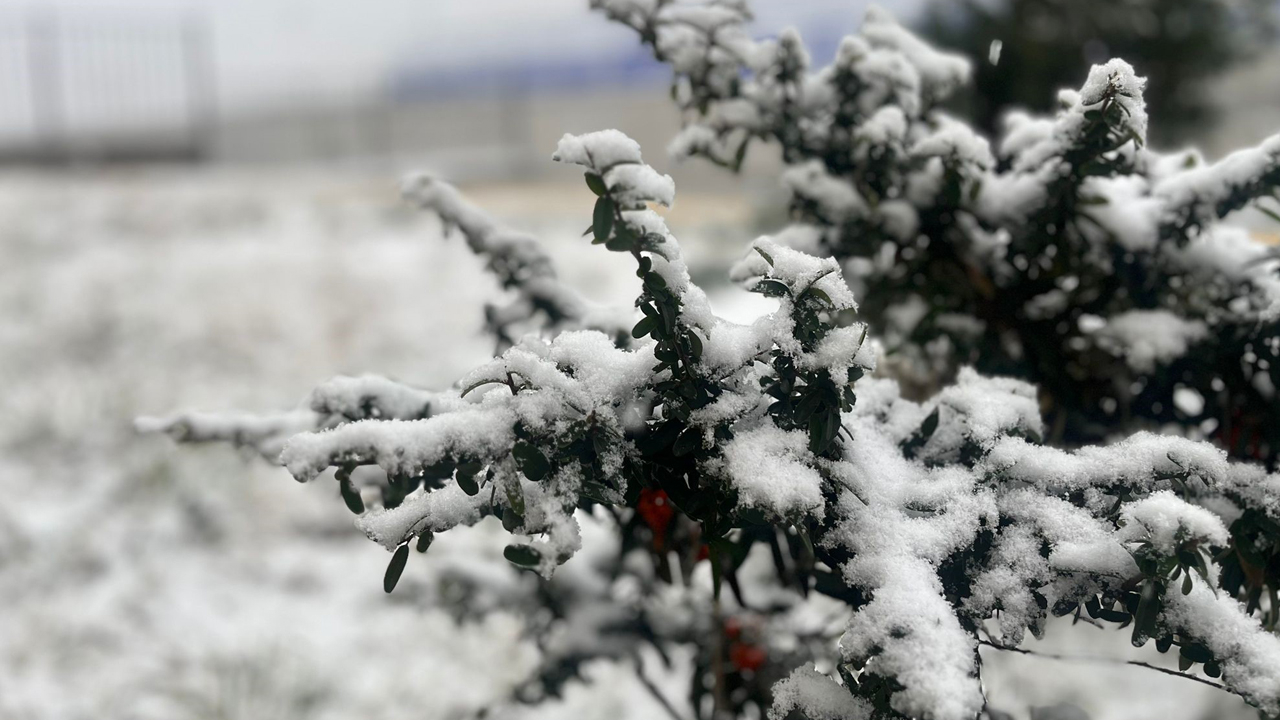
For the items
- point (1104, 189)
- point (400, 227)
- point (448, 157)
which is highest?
point (1104, 189)

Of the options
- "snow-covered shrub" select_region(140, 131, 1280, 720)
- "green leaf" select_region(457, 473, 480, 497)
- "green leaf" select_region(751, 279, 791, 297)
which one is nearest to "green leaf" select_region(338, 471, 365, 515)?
"snow-covered shrub" select_region(140, 131, 1280, 720)

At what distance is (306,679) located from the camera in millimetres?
2727

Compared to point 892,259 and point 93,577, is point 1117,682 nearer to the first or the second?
point 892,259

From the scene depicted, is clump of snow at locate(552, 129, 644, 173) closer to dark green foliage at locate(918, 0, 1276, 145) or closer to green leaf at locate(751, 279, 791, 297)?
green leaf at locate(751, 279, 791, 297)

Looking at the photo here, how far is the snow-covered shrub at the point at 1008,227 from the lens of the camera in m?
1.29

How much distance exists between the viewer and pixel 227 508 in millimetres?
3674

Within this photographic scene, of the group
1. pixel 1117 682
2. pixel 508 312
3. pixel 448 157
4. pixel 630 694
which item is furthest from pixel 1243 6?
pixel 448 157

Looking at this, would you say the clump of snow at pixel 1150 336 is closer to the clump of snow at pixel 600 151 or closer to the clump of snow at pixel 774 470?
the clump of snow at pixel 774 470

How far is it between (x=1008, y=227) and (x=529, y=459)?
33.7 inches

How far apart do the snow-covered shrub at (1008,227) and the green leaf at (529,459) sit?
66cm

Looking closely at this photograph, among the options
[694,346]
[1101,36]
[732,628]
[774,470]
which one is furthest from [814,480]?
[1101,36]

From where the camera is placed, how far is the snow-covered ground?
272cm

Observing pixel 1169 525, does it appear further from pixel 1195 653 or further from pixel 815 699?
pixel 815 699

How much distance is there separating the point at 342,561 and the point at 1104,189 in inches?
112
